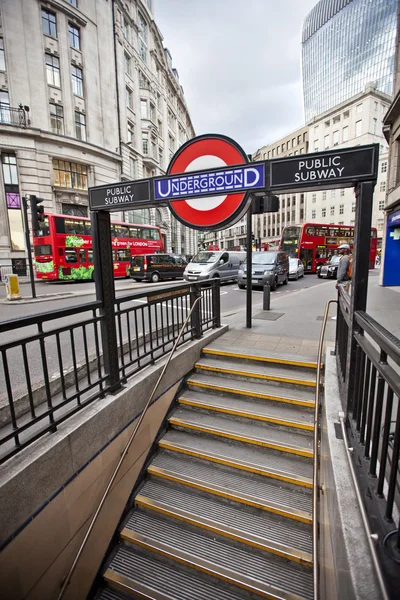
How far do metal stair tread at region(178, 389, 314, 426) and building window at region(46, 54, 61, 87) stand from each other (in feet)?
99.2

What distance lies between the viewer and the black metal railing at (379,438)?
1.41 metres

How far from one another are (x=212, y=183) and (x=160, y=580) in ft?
12.7

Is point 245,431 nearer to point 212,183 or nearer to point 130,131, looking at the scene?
point 212,183

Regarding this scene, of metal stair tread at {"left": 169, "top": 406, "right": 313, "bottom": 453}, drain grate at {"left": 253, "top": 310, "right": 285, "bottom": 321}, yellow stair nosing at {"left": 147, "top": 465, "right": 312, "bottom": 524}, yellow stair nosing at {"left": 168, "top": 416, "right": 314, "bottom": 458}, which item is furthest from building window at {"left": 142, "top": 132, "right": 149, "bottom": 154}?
yellow stair nosing at {"left": 147, "top": 465, "right": 312, "bottom": 524}

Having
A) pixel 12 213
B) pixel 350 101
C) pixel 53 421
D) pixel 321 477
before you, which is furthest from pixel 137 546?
pixel 350 101

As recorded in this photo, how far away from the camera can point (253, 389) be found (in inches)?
161

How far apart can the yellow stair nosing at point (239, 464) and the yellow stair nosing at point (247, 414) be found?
556 mm

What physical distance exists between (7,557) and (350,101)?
70706 millimetres

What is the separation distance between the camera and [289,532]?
279cm

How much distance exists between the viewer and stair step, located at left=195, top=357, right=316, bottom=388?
4.02 meters

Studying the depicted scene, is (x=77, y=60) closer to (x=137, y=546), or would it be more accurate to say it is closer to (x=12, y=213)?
(x=12, y=213)

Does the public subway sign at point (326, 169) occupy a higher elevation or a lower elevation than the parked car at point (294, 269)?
higher

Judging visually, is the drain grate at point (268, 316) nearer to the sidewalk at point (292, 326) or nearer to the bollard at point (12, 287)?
the sidewalk at point (292, 326)

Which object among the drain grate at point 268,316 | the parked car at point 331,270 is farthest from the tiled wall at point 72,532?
the parked car at point 331,270
